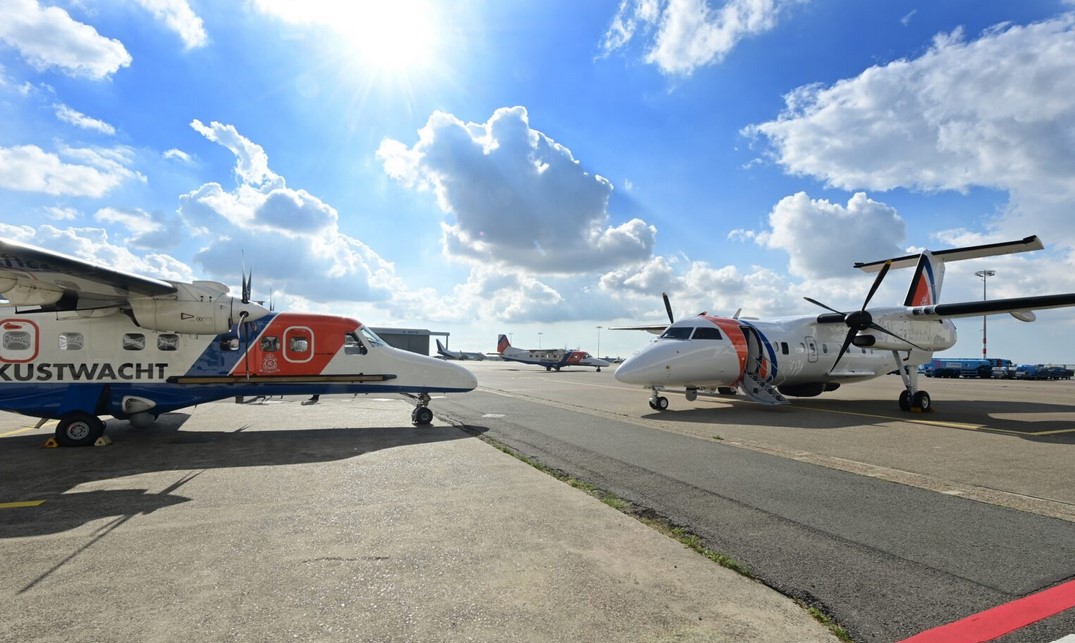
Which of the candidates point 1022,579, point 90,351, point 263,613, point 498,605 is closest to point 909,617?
point 1022,579

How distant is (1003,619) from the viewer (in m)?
3.27

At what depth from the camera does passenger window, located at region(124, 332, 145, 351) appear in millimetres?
10711

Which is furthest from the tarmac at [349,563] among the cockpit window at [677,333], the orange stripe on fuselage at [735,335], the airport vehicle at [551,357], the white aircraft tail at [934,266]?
the airport vehicle at [551,357]

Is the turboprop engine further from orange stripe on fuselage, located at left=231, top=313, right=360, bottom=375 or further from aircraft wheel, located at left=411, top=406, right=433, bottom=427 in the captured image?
aircraft wheel, located at left=411, top=406, right=433, bottom=427

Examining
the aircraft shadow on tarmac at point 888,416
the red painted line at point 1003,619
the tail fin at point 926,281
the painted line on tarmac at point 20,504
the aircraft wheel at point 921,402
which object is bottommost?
the painted line on tarmac at point 20,504

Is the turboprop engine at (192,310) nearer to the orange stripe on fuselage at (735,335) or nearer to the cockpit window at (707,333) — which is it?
the cockpit window at (707,333)

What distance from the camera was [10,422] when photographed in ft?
47.4

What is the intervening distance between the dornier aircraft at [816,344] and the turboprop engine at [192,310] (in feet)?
31.8

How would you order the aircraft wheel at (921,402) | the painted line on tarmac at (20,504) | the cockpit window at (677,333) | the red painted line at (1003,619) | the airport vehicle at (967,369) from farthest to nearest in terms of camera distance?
the airport vehicle at (967,369)
the aircraft wheel at (921,402)
the cockpit window at (677,333)
the painted line on tarmac at (20,504)
the red painted line at (1003,619)

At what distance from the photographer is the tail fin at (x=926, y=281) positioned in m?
19.1

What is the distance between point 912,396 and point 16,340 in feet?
74.4

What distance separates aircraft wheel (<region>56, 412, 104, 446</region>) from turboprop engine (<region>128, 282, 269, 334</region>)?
1.92m

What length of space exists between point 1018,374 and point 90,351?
261 feet

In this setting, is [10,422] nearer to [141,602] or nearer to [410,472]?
[410,472]
